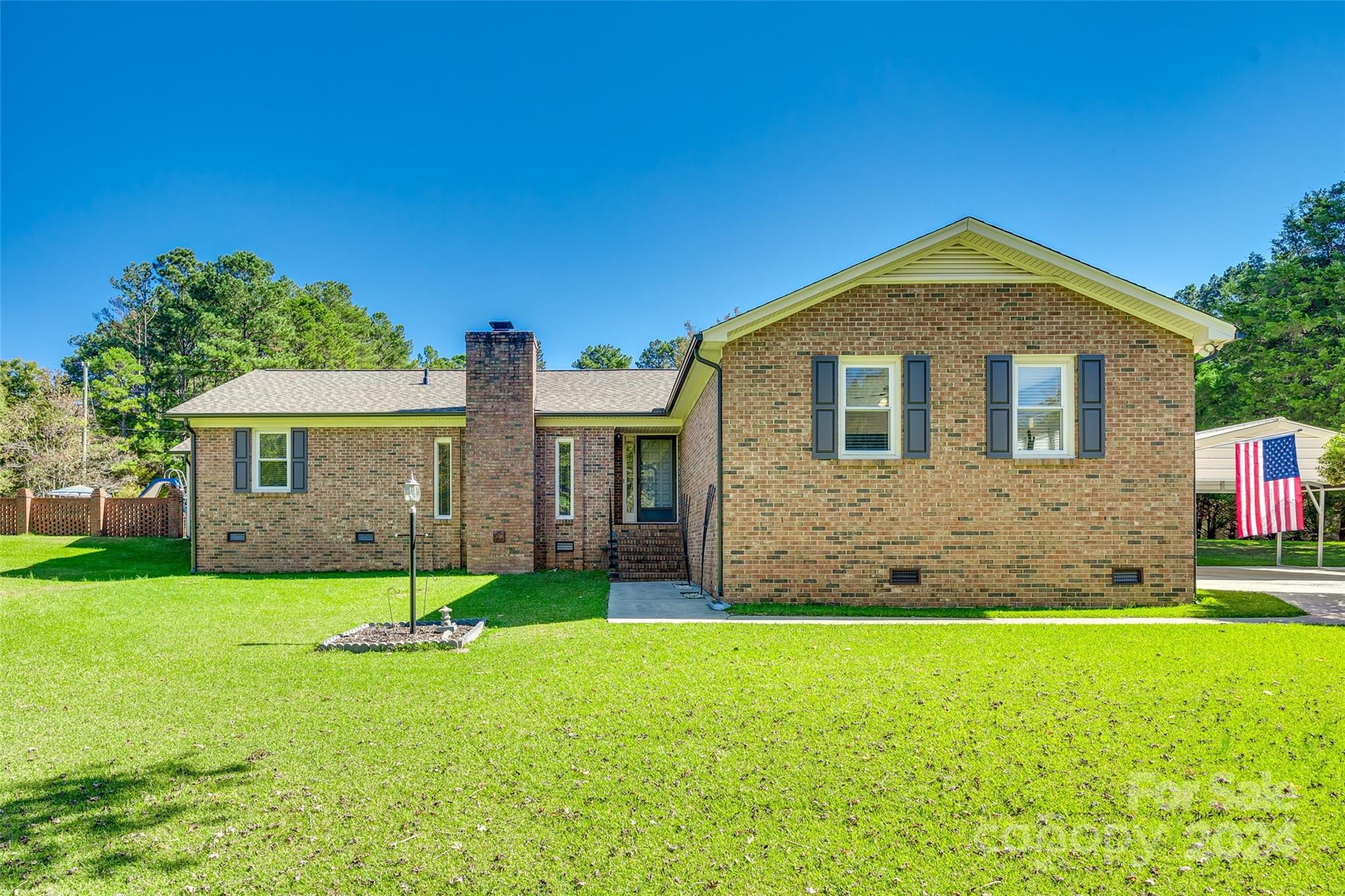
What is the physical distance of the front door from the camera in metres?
16.6

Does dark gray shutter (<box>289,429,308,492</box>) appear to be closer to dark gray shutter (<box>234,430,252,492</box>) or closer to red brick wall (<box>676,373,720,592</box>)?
dark gray shutter (<box>234,430,252,492</box>)

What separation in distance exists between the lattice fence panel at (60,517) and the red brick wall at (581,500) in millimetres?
16012

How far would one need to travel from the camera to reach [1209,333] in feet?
32.9

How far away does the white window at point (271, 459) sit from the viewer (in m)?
15.8

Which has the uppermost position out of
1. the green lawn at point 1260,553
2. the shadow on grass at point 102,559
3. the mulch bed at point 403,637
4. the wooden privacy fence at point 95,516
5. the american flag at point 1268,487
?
the american flag at point 1268,487

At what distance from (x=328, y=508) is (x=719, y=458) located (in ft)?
32.9

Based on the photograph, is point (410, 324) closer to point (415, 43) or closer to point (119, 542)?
point (119, 542)

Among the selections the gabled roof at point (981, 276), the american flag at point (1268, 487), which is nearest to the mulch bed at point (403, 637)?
the gabled roof at point (981, 276)

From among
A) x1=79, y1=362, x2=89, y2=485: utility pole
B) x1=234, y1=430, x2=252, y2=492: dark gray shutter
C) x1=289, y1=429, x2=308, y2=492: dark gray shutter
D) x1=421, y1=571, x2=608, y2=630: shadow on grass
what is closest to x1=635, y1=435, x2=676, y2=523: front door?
x1=421, y1=571, x2=608, y2=630: shadow on grass

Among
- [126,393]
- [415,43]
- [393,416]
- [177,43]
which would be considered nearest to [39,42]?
[177,43]

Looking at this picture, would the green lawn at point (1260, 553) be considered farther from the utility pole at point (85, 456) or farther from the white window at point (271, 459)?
the utility pole at point (85, 456)

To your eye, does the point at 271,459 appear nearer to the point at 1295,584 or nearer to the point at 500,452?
the point at 500,452

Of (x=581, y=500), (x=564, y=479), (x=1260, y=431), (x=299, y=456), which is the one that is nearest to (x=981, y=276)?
(x=581, y=500)

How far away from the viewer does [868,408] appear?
1021 centimetres
